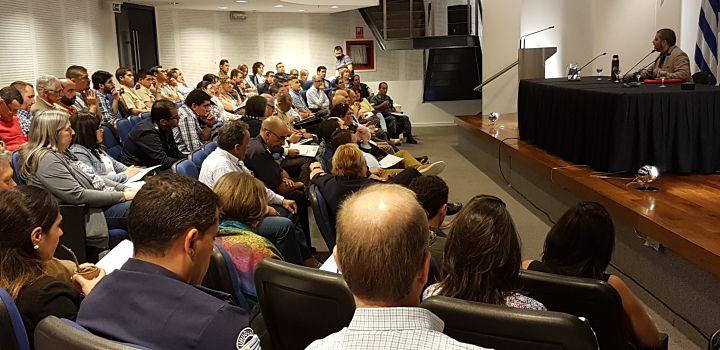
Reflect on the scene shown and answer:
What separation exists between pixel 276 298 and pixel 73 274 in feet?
2.27

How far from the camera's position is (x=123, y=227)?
4055 mm

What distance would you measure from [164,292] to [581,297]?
1.30 m

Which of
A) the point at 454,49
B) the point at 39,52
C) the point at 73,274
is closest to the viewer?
the point at 73,274

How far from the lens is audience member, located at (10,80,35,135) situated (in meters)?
5.66

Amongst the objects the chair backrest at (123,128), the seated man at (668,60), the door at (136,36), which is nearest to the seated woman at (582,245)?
the chair backrest at (123,128)

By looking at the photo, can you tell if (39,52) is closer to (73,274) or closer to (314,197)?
(314,197)

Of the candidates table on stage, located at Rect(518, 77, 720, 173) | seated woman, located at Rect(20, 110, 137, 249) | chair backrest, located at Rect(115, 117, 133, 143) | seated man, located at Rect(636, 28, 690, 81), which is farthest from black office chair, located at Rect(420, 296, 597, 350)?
seated man, located at Rect(636, 28, 690, 81)

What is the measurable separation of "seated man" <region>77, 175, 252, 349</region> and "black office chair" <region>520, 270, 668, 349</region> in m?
1.02

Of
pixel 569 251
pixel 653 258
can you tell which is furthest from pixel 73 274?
pixel 653 258

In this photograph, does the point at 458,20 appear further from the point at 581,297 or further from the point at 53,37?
the point at 581,297

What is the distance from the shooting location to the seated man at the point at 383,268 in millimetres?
1085

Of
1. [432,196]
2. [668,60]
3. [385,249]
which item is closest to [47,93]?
[432,196]

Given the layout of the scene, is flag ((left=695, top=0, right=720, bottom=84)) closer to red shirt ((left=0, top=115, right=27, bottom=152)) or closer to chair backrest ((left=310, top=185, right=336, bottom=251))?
chair backrest ((left=310, top=185, right=336, bottom=251))

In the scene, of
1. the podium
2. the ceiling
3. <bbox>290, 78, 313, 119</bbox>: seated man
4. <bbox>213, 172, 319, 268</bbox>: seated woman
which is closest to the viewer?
<bbox>213, 172, 319, 268</bbox>: seated woman
